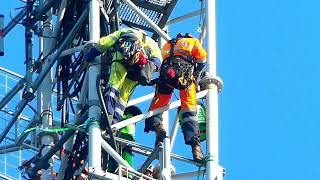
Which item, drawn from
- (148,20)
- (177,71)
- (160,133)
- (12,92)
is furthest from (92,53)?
(12,92)

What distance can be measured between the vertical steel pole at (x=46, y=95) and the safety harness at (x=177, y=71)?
2197 millimetres

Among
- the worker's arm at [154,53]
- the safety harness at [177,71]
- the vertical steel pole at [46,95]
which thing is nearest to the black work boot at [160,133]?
the safety harness at [177,71]

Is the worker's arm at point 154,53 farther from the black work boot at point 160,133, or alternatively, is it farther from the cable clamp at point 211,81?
the black work boot at point 160,133

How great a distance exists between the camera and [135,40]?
3319 centimetres

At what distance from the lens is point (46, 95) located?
34.6m

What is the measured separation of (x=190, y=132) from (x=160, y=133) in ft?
1.73

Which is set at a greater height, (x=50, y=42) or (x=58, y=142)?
(x=50, y=42)

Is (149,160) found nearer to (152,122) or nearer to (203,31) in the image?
(152,122)

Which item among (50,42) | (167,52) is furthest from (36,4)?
(167,52)

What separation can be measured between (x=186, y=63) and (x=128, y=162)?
2066 millimetres

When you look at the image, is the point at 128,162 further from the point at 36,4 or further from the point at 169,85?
the point at 36,4

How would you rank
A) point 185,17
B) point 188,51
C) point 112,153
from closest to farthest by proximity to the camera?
point 112,153, point 188,51, point 185,17

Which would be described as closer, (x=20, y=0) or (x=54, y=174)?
(x=54, y=174)

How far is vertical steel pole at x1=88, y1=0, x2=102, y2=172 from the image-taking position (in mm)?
31453
